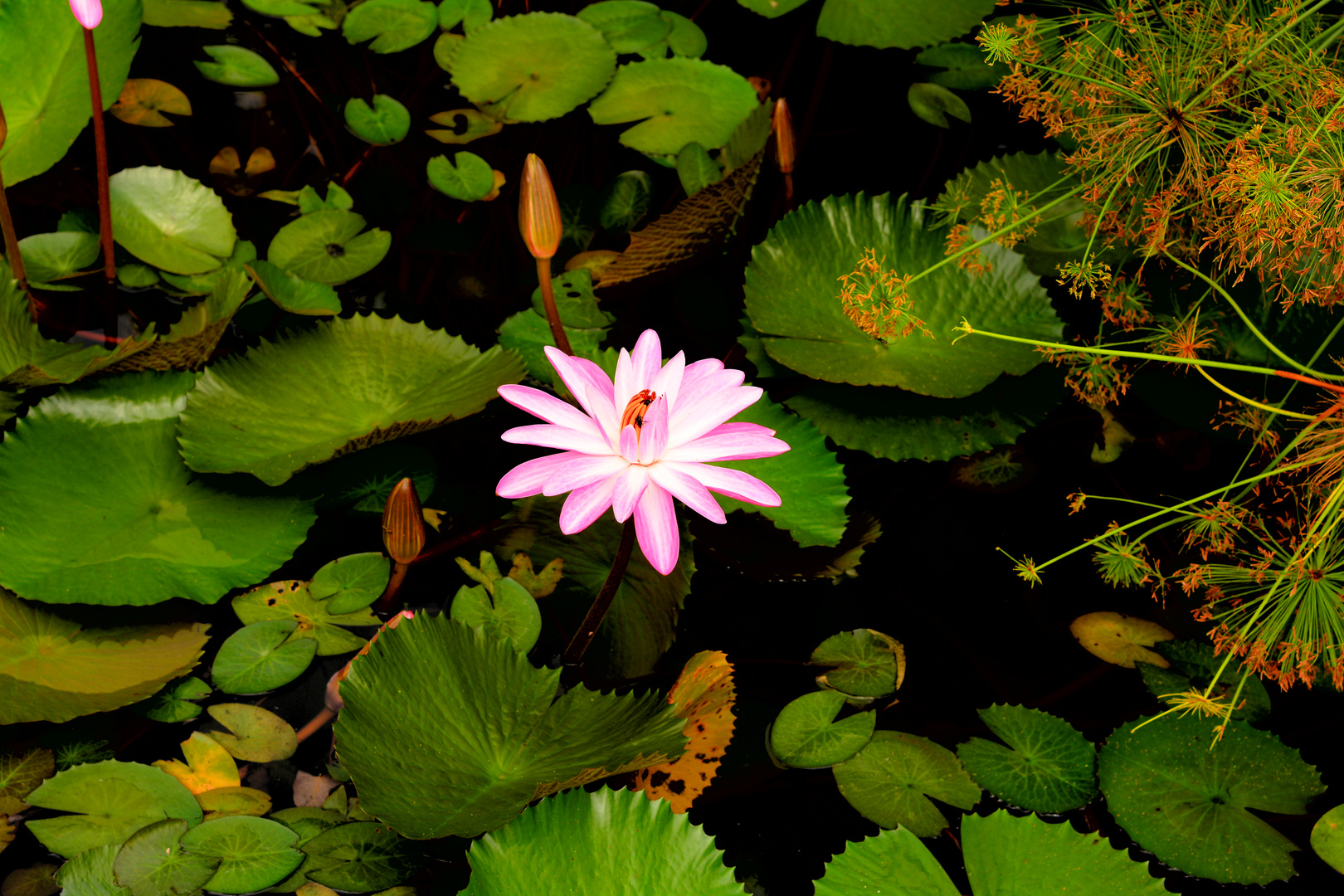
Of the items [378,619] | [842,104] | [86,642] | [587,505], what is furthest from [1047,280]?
[86,642]

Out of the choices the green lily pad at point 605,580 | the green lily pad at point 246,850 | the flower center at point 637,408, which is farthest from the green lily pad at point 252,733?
the flower center at point 637,408

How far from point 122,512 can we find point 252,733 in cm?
42

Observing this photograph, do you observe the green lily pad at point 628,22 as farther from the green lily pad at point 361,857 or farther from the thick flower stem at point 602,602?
the green lily pad at point 361,857

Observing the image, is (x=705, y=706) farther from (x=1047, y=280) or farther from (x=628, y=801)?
(x=1047, y=280)

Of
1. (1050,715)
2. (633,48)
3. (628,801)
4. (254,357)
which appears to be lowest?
(1050,715)

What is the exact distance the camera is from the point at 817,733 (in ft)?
4.21

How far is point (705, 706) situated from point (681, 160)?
3.86 feet

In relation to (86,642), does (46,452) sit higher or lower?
higher

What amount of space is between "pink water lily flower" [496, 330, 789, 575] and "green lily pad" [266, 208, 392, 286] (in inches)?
40.7

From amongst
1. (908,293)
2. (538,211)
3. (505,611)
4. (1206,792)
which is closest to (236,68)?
(538,211)

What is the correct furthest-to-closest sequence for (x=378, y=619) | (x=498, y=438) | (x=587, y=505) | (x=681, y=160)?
(x=681, y=160)
(x=498, y=438)
(x=378, y=619)
(x=587, y=505)

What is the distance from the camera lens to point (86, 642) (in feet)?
4.04

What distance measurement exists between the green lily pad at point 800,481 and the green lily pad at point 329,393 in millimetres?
444

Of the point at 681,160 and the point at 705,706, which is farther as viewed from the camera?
the point at 681,160
